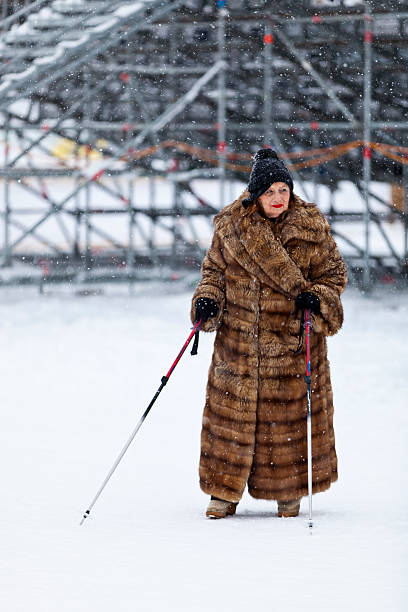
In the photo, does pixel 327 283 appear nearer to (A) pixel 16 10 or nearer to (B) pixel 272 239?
(B) pixel 272 239

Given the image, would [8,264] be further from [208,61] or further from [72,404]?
[72,404]

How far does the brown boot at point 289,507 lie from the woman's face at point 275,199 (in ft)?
3.99

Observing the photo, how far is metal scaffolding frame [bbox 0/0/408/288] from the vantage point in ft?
42.0

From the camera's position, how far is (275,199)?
4734 mm

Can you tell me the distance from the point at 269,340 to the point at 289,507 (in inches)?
28.0

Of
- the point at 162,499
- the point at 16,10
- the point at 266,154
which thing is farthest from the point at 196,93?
the point at 162,499

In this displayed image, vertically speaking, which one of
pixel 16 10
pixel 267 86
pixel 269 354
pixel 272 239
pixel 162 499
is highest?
pixel 16 10

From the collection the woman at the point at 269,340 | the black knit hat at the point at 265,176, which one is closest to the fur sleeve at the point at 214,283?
the woman at the point at 269,340

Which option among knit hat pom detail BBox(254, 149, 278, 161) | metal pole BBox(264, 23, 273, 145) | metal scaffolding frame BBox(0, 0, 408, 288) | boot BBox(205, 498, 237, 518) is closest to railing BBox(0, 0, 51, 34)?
metal scaffolding frame BBox(0, 0, 408, 288)

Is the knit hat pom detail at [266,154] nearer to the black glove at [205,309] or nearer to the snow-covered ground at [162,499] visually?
the black glove at [205,309]

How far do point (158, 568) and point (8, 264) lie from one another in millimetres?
13637

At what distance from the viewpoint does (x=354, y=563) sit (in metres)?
3.88

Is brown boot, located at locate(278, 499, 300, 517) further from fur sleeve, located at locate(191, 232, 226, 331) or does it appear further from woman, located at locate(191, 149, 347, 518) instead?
fur sleeve, located at locate(191, 232, 226, 331)

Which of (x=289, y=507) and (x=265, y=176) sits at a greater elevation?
(x=265, y=176)
